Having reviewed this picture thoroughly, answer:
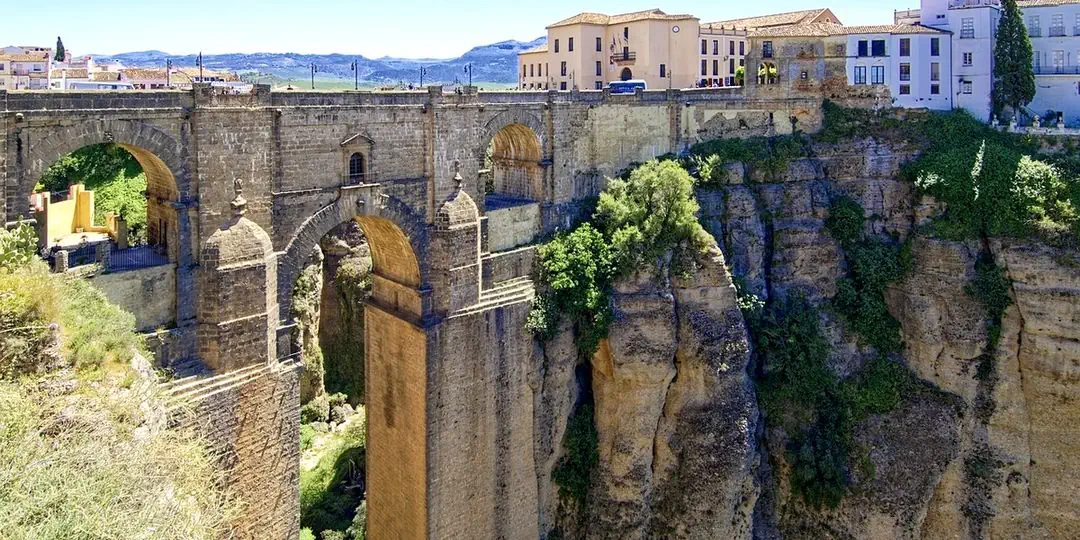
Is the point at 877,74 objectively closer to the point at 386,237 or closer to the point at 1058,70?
the point at 1058,70

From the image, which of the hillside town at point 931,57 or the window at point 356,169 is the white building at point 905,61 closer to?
the hillside town at point 931,57

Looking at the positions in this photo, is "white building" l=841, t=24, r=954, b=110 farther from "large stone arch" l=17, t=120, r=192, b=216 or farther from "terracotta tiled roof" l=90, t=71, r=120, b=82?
"terracotta tiled roof" l=90, t=71, r=120, b=82

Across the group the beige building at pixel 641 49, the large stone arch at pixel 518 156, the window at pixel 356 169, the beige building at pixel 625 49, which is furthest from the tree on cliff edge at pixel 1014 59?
the window at pixel 356 169

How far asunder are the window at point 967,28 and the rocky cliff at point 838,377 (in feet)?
29.4

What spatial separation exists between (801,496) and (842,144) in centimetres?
1379

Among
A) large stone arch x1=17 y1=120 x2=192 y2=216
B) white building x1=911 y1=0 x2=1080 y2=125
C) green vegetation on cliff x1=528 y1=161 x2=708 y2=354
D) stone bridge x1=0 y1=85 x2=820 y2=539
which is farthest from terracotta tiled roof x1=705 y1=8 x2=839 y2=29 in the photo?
large stone arch x1=17 y1=120 x2=192 y2=216

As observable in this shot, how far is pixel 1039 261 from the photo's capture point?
29.9 metres

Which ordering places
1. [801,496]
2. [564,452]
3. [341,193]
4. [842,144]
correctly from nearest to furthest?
[341,193]
[564,452]
[801,496]
[842,144]

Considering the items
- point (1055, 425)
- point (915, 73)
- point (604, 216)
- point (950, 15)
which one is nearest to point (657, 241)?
point (604, 216)

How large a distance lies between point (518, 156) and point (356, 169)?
25.3 feet

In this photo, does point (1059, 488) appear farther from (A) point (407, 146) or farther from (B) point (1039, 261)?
(A) point (407, 146)

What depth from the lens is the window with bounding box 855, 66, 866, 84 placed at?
3698 centimetres

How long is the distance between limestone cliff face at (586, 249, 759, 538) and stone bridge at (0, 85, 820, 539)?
245 centimetres

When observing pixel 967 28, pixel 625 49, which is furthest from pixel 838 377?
pixel 625 49
